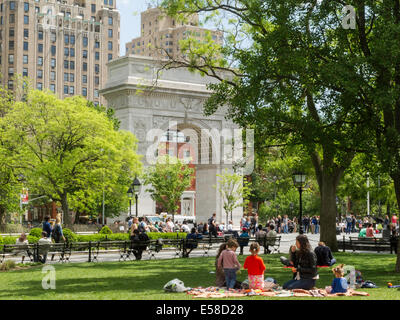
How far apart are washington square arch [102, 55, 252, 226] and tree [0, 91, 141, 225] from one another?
21.8 ft

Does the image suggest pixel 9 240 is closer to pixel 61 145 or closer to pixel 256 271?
pixel 61 145

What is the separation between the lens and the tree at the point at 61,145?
39.9m

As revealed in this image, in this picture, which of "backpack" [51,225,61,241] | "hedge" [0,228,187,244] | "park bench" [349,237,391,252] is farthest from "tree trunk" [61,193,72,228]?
"park bench" [349,237,391,252]

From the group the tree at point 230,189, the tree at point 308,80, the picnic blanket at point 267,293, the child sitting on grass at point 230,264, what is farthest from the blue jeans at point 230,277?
the tree at point 230,189

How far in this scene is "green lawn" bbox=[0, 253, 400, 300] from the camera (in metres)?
14.3

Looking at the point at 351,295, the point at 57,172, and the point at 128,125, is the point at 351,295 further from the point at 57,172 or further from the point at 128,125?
the point at 128,125

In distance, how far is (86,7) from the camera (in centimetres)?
12394

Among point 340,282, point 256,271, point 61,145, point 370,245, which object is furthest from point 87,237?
point 340,282

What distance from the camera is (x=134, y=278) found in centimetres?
1833

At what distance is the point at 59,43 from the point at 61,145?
80.2m

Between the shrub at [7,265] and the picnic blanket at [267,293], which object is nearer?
the picnic blanket at [267,293]

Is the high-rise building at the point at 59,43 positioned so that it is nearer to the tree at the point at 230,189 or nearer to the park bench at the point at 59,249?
the tree at the point at 230,189

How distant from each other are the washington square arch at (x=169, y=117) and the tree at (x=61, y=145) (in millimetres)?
6648
